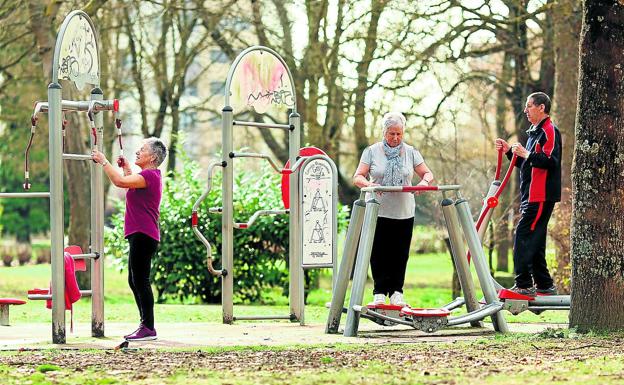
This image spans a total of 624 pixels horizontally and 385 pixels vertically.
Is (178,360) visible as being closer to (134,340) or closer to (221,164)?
(134,340)

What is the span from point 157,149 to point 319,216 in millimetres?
2754

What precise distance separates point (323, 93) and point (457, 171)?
10.3 feet

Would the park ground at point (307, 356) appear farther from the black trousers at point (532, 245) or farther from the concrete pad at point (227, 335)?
the black trousers at point (532, 245)

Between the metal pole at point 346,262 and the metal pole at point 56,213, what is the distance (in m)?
2.31

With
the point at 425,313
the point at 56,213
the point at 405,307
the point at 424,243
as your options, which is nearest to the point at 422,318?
the point at 425,313

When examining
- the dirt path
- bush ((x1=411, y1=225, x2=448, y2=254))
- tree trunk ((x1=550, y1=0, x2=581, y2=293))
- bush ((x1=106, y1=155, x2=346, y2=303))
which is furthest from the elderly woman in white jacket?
bush ((x1=411, y1=225, x2=448, y2=254))

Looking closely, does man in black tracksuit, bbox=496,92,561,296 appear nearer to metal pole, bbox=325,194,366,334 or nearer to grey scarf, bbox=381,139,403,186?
grey scarf, bbox=381,139,403,186

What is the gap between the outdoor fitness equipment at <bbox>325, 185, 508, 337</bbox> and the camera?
9.77 meters

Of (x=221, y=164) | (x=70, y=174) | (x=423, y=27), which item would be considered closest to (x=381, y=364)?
(x=221, y=164)

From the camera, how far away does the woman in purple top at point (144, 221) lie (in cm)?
941

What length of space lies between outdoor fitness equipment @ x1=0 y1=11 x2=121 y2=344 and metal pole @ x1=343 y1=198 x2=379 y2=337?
204 cm

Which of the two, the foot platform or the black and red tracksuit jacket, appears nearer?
the foot platform

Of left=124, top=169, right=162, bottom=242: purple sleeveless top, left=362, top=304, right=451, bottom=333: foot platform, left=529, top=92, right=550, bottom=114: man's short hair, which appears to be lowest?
left=362, top=304, right=451, bottom=333: foot platform

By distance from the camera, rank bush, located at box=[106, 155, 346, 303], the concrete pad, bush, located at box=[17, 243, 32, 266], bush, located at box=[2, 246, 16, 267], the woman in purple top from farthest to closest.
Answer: bush, located at box=[17, 243, 32, 266] < bush, located at box=[2, 246, 16, 267] < bush, located at box=[106, 155, 346, 303] < the woman in purple top < the concrete pad
